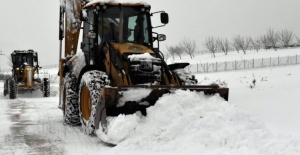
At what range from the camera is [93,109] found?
6453 millimetres

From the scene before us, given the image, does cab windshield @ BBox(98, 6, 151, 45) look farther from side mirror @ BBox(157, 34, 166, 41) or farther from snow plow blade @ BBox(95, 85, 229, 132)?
snow plow blade @ BBox(95, 85, 229, 132)

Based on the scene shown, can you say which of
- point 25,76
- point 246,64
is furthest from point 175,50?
point 25,76

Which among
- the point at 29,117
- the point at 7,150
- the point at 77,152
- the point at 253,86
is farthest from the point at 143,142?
the point at 253,86

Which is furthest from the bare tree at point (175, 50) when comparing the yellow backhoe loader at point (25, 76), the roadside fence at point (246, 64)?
the yellow backhoe loader at point (25, 76)

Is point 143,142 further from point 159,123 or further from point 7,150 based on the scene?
point 7,150

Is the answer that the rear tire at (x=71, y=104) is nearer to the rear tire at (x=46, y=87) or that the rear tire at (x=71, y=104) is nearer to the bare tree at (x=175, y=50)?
the rear tire at (x=46, y=87)

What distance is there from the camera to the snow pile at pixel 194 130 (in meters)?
5.04

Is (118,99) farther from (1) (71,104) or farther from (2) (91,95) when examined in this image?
(1) (71,104)

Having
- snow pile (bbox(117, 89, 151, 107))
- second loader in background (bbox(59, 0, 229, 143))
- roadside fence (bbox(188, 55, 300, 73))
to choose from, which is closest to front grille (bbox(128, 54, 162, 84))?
second loader in background (bbox(59, 0, 229, 143))

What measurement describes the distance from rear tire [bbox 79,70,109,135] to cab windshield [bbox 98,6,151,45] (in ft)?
3.64

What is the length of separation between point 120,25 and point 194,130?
10.4 ft

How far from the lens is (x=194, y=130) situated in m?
5.55

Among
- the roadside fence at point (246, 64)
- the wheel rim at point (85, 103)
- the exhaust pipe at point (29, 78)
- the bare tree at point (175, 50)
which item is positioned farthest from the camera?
the bare tree at point (175, 50)

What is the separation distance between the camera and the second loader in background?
20.7ft
